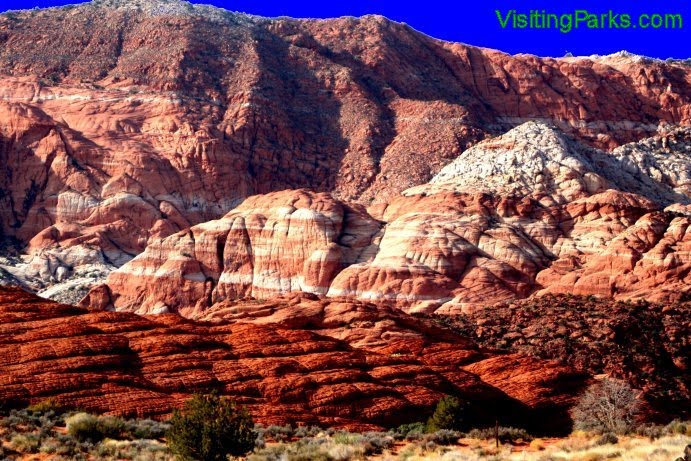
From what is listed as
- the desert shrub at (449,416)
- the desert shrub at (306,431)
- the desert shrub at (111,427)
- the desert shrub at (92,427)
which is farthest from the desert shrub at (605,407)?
the desert shrub at (92,427)

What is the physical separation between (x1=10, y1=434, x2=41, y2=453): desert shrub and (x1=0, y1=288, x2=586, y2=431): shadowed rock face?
625 centimetres

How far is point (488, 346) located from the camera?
188 feet

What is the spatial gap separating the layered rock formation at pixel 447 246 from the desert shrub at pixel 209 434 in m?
41.6

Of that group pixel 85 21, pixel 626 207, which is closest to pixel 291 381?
pixel 626 207

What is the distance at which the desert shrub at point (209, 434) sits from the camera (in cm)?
3161

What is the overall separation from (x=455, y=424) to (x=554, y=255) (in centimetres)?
4241

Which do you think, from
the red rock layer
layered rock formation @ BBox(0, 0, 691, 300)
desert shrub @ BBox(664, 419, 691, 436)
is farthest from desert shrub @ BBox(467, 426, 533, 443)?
layered rock formation @ BBox(0, 0, 691, 300)

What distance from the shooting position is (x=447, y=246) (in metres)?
80.8

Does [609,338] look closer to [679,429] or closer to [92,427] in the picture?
[679,429]

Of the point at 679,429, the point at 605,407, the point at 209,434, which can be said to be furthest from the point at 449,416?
the point at 209,434

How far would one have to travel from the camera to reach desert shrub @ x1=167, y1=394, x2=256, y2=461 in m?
31.6

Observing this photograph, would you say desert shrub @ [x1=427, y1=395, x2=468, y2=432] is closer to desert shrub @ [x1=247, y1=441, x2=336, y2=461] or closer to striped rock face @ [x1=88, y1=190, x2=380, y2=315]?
desert shrub @ [x1=247, y1=441, x2=336, y2=461]

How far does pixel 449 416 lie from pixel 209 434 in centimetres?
1270

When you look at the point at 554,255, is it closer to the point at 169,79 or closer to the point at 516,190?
the point at 516,190
